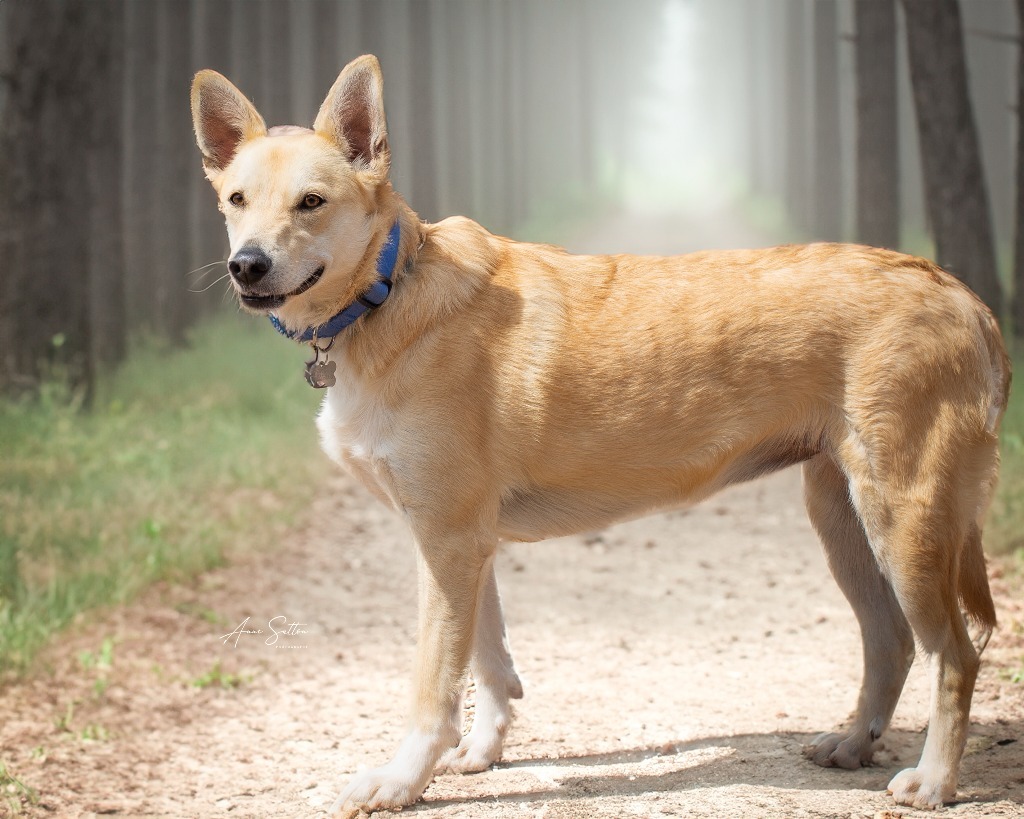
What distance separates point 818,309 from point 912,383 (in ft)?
1.30

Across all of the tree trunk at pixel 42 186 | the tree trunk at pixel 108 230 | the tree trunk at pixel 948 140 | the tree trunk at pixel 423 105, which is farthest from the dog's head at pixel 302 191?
the tree trunk at pixel 423 105

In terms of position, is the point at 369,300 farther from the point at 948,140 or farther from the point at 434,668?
the point at 948,140

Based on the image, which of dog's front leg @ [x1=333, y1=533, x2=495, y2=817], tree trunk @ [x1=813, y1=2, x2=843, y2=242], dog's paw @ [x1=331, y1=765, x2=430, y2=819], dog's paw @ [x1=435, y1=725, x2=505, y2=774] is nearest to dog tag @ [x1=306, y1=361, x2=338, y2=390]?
dog's front leg @ [x1=333, y1=533, x2=495, y2=817]

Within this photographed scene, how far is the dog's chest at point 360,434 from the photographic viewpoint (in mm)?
3498

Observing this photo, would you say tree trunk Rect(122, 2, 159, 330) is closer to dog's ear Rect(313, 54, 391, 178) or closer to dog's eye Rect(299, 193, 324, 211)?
dog's ear Rect(313, 54, 391, 178)

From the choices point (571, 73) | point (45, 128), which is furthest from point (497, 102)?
point (45, 128)

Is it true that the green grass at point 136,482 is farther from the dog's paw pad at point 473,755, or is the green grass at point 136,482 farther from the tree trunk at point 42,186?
the dog's paw pad at point 473,755

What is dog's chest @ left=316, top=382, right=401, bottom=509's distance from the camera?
3.50 meters

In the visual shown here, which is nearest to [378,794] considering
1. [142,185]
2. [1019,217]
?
[1019,217]

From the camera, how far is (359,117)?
3.60 m

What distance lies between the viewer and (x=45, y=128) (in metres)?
8.64

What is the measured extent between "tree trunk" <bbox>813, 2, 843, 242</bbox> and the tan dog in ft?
68.1

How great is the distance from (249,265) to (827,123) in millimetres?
23172

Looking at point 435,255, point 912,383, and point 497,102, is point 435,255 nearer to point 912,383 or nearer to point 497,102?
point 912,383
